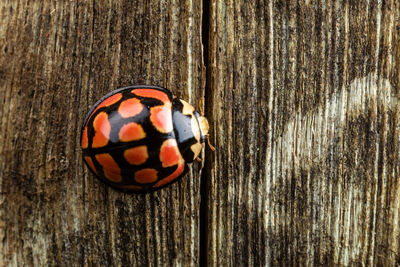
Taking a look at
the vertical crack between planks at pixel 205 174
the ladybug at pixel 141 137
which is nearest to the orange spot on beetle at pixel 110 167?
the ladybug at pixel 141 137

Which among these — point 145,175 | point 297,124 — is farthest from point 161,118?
point 297,124

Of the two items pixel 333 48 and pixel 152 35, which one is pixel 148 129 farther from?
pixel 333 48

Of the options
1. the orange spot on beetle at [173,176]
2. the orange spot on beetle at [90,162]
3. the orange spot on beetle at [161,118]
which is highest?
the orange spot on beetle at [161,118]

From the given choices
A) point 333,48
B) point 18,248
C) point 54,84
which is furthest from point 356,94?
point 18,248

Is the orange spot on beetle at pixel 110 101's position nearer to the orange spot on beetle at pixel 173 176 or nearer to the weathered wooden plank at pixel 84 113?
the weathered wooden plank at pixel 84 113

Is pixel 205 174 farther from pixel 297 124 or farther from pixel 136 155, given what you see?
pixel 297 124

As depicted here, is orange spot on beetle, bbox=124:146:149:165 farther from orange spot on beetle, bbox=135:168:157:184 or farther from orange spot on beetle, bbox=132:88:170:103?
orange spot on beetle, bbox=132:88:170:103

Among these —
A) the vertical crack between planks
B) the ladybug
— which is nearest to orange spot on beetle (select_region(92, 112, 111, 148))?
the ladybug
